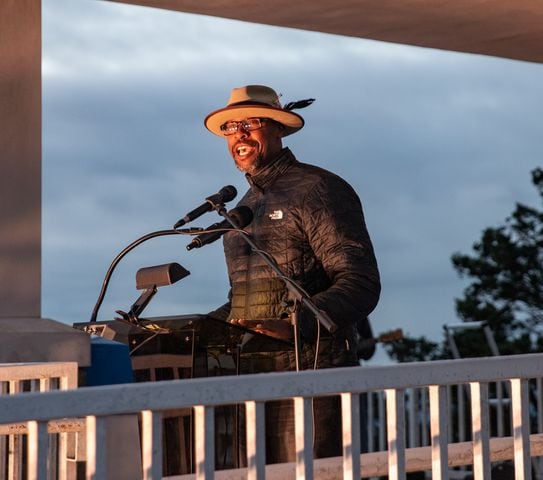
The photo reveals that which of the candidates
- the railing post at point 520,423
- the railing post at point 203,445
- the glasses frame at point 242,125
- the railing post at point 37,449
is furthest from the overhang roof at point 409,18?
the railing post at point 37,449

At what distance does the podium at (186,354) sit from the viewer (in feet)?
11.5

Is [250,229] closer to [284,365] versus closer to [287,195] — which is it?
[287,195]

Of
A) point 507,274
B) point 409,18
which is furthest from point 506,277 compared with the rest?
point 409,18

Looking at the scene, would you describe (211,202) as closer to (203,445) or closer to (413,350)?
(203,445)

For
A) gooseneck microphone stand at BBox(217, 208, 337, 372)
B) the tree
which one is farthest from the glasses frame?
the tree

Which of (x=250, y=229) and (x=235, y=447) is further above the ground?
(x=250, y=229)

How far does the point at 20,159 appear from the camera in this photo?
3742 mm

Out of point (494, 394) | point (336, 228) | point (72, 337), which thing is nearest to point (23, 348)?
point (72, 337)

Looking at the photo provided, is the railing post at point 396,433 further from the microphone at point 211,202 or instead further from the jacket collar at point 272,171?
the jacket collar at point 272,171

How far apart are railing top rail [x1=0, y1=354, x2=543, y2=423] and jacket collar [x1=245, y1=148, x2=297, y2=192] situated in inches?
74.6

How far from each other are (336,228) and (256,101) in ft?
2.27

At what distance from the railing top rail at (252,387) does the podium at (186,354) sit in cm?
116

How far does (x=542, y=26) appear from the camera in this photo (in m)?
5.06

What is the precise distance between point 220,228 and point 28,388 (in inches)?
29.6
